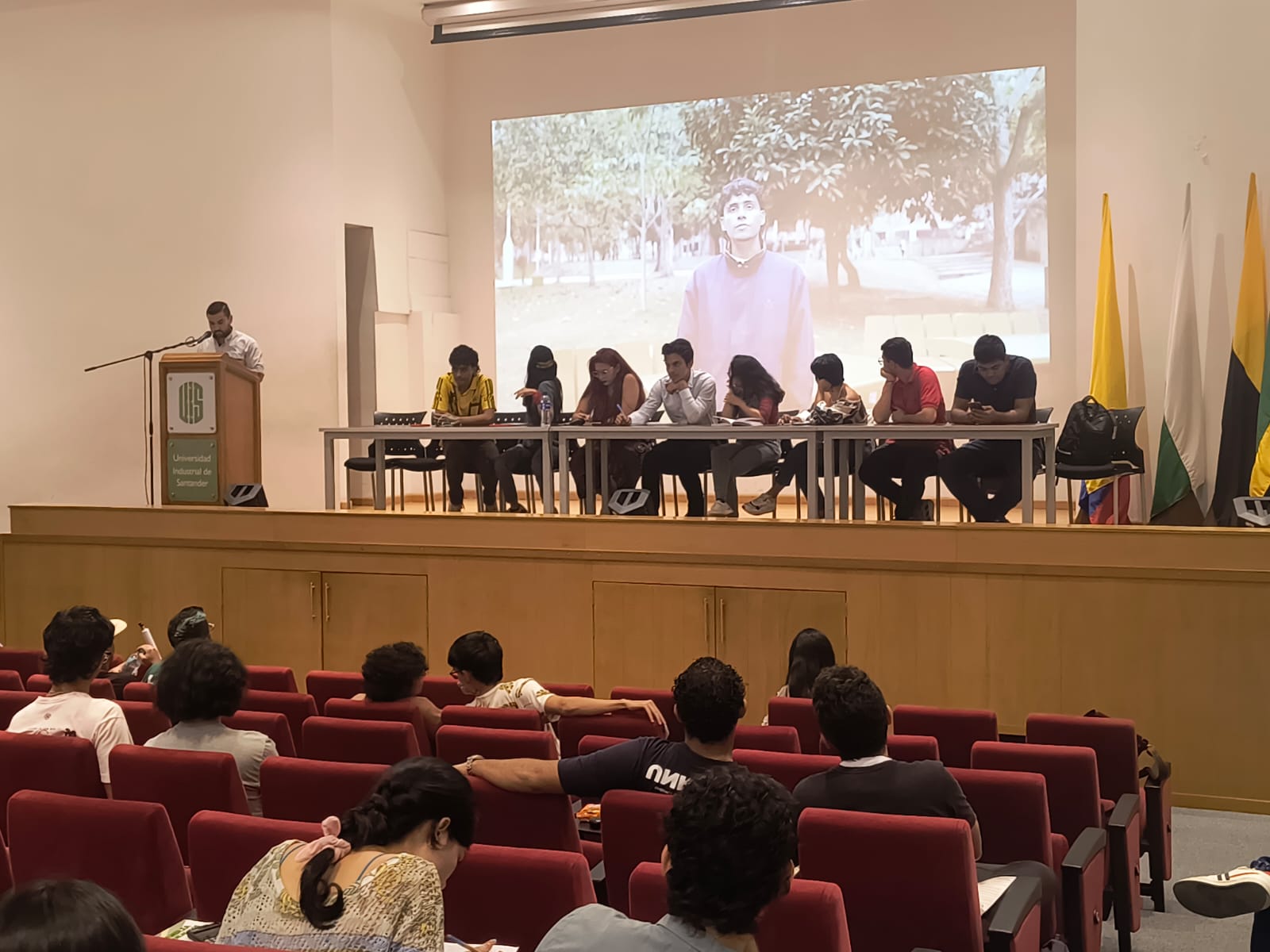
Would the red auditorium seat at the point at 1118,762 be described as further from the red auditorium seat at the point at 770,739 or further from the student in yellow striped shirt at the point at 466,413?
the student in yellow striped shirt at the point at 466,413

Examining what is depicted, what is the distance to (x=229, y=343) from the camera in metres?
8.76

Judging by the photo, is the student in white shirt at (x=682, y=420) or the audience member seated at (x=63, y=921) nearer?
the audience member seated at (x=63, y=921)

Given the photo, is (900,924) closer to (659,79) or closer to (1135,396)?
(1135,396)

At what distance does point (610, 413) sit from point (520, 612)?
4.84 ft

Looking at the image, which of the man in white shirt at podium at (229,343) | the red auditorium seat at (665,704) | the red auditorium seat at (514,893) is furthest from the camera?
the man in white shirt at podium at (229,343)

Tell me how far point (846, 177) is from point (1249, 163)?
377 cm

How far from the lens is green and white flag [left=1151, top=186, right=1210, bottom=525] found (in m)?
7.99

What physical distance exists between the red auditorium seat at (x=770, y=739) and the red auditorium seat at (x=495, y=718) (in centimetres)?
62

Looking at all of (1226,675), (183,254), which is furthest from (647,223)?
(1226,675)

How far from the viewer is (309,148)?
10.7 metres

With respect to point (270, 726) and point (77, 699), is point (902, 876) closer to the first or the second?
point (270, 726)

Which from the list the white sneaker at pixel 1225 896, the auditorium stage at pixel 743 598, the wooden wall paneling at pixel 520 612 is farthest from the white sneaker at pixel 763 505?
the white sneaker at pixel 1225 896

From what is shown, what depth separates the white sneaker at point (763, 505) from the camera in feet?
23.7

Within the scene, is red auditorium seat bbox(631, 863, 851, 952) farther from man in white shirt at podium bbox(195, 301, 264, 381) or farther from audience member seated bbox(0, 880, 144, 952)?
man in white shirt at podium bbox(195, 301, 264, 381)
